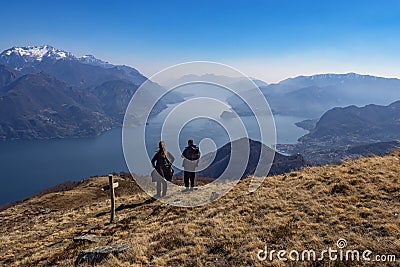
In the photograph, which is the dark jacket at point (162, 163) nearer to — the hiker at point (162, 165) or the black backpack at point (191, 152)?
the hiker at point (162, 165)

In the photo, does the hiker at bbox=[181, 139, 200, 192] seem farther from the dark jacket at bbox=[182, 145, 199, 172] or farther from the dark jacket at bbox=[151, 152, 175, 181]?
the dark jacket at bbox=[151, 152, 175, 181]

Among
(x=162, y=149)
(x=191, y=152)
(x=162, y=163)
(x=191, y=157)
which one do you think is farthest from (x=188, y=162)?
(x=162, y=149)

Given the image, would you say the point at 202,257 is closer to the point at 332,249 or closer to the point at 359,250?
the point at 332,249

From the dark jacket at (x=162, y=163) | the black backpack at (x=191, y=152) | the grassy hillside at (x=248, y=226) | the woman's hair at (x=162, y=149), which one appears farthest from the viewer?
the black backpack at (x=191, y=152)

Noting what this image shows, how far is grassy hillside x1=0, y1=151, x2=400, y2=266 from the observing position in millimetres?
8578

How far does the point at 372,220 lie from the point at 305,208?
2508mm

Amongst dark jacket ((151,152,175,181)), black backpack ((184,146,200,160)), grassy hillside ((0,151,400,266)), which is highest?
black backpack ((184,146,200,160))

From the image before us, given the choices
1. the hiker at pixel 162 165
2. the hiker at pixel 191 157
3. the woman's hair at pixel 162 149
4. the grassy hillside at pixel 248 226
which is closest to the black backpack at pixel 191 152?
the hiker at pixel 191 157

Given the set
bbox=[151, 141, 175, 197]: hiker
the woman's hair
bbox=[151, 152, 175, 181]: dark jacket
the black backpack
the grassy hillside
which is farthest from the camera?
the black backpack

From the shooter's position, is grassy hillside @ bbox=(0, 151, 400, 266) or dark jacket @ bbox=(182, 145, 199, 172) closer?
grassy hillside @ bbox=(0, 151, 400, 266)

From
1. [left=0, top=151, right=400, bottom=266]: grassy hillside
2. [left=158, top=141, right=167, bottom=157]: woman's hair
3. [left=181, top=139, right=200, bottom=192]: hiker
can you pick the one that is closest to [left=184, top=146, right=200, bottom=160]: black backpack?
[left=181, top=139, right=200, bottom=192]: hiker

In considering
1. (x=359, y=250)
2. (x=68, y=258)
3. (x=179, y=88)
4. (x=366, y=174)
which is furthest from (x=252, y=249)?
(x=366, y=174)

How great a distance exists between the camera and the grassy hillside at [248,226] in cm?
858

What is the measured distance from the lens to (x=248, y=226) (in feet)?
34.4
